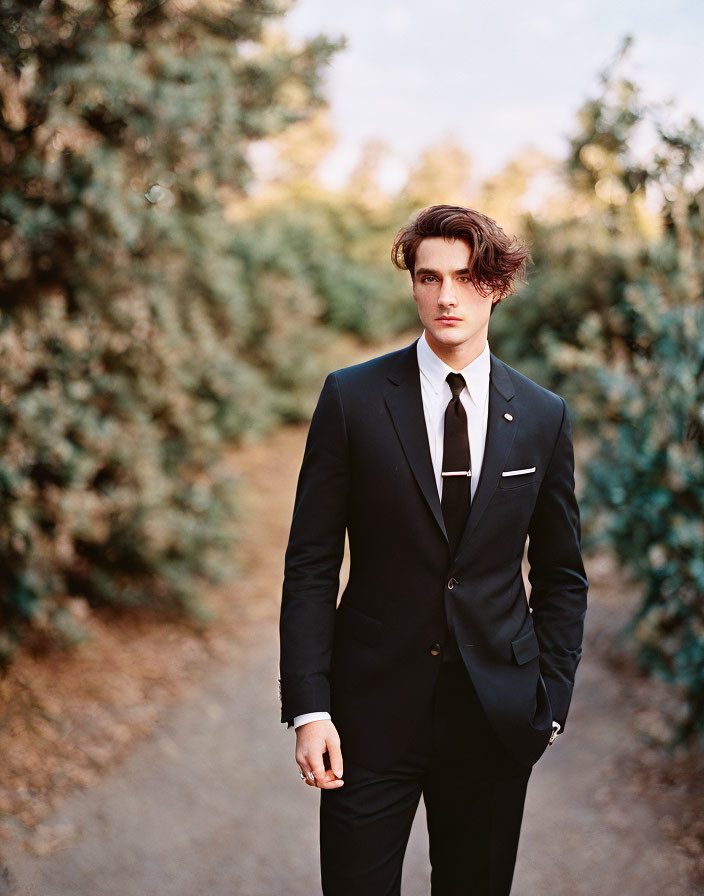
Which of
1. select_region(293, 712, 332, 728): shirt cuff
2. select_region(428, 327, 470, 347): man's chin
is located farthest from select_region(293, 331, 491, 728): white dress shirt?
select_region(293, 712, 332, 728): shirt cuff

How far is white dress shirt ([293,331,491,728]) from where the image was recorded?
206 centimetres

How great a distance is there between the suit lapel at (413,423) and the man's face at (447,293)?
0.14m

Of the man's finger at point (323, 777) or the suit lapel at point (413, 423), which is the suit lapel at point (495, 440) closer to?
the suit lapel at point (413, 423)

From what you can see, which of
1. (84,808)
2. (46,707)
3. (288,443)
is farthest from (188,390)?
(288,443)

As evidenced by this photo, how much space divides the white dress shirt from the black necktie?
2cm

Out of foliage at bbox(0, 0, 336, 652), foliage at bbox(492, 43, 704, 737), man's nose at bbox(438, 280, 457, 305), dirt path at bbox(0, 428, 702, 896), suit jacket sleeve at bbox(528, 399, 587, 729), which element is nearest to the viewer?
man's nose at bbox(438, 280, 457, 305)

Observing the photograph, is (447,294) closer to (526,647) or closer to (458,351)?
(458,351)

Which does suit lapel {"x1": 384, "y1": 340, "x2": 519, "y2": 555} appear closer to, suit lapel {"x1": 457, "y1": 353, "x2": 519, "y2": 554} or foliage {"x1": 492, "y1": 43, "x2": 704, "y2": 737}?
suit lapel {"x1": 457, "y1": 353, "x2": 519, "y2": 554}

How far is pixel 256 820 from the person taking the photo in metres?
4.06

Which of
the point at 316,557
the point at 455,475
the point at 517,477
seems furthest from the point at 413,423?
the point at 316,557

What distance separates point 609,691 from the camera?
206 inches

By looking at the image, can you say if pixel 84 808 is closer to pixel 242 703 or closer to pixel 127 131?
pixel 242 703

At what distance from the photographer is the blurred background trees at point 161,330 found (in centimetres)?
437

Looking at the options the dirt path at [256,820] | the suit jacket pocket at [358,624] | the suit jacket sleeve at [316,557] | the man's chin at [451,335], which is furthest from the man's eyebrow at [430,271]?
the dirt path at [256,820]
